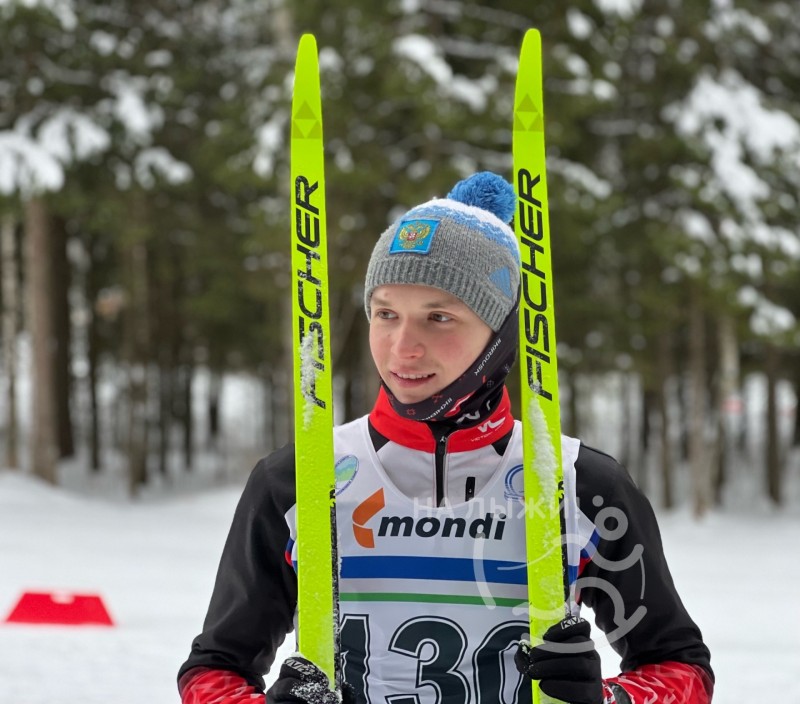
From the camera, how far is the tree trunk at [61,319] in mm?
21609

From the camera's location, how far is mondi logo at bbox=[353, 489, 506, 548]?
199 cm

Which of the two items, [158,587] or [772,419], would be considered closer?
[158,587]

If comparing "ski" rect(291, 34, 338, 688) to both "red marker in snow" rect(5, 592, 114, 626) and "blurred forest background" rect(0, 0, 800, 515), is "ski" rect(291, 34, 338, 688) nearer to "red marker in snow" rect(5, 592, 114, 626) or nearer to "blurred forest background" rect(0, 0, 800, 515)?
"red marker in snow" rect(5, 592, 114, 626)

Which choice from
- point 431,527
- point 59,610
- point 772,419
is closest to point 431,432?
point 431,527

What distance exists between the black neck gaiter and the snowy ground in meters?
3.62

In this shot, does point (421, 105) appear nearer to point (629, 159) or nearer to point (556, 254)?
point (556, 254)

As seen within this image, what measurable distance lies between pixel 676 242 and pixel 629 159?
2.20m

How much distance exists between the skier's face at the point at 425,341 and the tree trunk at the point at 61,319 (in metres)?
20.2

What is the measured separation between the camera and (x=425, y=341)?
6.57ft

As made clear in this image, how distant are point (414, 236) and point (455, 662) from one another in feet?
2.63

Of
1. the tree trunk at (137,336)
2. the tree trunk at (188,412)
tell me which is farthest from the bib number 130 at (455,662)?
the tree trunk at (188,412)

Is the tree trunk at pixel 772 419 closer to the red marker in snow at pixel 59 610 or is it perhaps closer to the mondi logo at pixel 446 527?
the red marker in snow at pixel 59 610

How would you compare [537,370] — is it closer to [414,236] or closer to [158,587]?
[414,236]

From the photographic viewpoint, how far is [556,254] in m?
16.4
